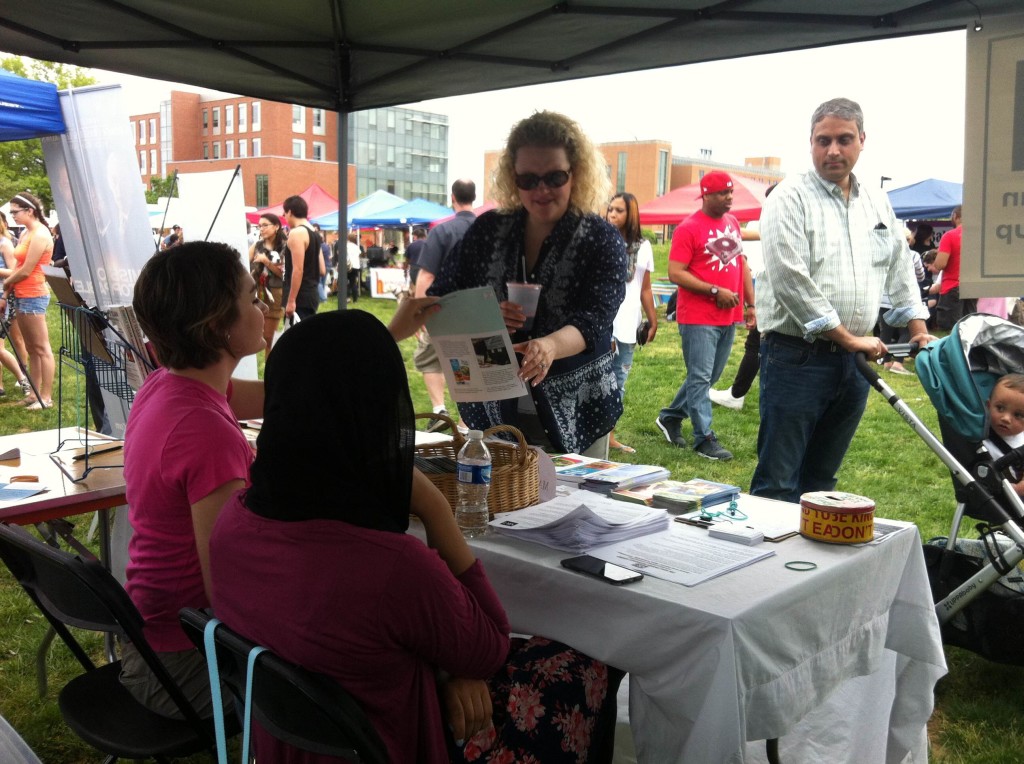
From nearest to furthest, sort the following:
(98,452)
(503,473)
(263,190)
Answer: (503,473)
(98,452)
(263,190)

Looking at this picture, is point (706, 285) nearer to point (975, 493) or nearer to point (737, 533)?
point (975, 493)

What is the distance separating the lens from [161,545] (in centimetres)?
196

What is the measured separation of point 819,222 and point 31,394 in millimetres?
7014

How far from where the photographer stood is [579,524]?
6.59 ft

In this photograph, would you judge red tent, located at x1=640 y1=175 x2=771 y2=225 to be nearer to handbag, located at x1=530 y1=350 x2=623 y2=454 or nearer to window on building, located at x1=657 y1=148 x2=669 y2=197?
handbag, located at x1=530 y1=350 x2=623 y2=454

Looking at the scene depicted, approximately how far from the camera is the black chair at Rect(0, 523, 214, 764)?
1.76 metres

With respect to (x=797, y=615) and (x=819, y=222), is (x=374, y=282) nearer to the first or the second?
(x=819, y=222)

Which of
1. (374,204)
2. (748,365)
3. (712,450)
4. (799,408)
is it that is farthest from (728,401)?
(374,204)

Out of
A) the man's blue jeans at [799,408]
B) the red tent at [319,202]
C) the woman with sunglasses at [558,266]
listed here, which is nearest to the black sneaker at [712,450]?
the man's blue jeans at [799,408]

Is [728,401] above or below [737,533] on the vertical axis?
below

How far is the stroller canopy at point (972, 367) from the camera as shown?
3.01 meters

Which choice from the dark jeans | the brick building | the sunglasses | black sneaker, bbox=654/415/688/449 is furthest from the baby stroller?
the brick building

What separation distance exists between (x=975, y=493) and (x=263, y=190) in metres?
70.0

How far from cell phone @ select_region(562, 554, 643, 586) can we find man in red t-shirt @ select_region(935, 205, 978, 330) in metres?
5.76
